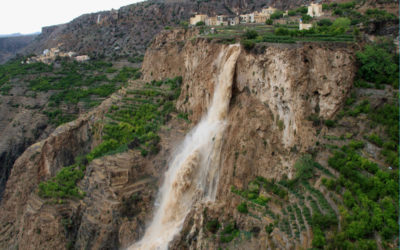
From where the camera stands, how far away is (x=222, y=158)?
24688mm

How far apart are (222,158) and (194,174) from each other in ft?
9.14

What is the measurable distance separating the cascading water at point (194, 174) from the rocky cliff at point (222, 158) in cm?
73

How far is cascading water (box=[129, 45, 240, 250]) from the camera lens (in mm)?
24844

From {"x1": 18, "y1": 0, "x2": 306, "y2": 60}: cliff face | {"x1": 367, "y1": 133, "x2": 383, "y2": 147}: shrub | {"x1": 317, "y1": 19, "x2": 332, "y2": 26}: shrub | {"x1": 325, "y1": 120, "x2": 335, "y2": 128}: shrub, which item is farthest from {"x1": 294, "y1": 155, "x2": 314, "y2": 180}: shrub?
{"x1": 18, "y1": 0, "x2": 306, "y2": 60}: cliff face

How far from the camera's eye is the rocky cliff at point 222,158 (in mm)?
21797

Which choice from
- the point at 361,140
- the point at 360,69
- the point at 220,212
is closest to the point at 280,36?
the point at 360,69

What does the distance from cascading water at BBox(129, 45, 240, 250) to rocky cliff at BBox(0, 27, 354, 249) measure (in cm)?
73

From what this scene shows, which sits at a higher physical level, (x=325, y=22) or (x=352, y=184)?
→ (x=325, y=22)

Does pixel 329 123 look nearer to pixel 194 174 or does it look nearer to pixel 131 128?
pixel 194 174

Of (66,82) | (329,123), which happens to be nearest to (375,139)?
(329,123)

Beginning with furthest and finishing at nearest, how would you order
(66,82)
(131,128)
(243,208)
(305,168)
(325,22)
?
(66,82)
(131,128)
(325,22)
(243,208)
(305,168)

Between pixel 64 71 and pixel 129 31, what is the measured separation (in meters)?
29.1

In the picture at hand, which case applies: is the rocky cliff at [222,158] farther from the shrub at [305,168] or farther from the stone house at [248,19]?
the stone house at [248,19]

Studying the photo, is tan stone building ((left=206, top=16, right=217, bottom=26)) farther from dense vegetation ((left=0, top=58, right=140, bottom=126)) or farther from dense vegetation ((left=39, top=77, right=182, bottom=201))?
dense vegetation ((left=0, top=58, right=140, bottom=126))
